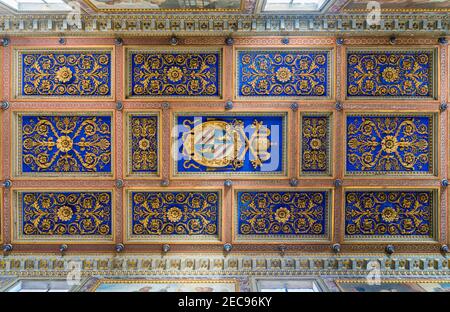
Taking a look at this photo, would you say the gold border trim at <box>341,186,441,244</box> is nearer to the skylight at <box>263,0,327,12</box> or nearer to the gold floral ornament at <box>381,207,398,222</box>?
the gold floral ornament at <box>381,207,398,222</box>

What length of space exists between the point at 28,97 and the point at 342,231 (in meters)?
6.36

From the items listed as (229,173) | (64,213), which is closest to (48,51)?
(64,213)

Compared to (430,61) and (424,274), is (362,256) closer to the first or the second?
(424,274)

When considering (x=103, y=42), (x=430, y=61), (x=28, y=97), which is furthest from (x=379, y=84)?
(x=28, y=97)

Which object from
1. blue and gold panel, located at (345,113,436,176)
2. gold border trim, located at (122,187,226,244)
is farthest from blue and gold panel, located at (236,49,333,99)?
gold border trim, located at (122,187,226,244)

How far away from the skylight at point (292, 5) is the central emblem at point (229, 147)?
6.66ft

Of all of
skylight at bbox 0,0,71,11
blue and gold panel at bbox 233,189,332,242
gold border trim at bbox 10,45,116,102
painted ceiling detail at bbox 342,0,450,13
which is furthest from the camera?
blue and gold panel at bbox 233,189,332,242

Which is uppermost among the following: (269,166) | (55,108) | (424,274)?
(55,108)

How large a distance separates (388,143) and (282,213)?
2407 mm

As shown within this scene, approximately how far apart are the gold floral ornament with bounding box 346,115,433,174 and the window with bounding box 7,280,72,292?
563cm

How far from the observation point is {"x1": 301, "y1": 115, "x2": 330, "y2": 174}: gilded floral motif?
5.79 meters

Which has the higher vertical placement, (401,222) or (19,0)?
(19,0)

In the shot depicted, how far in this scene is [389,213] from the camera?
5.87 meters

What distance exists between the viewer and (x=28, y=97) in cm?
568
